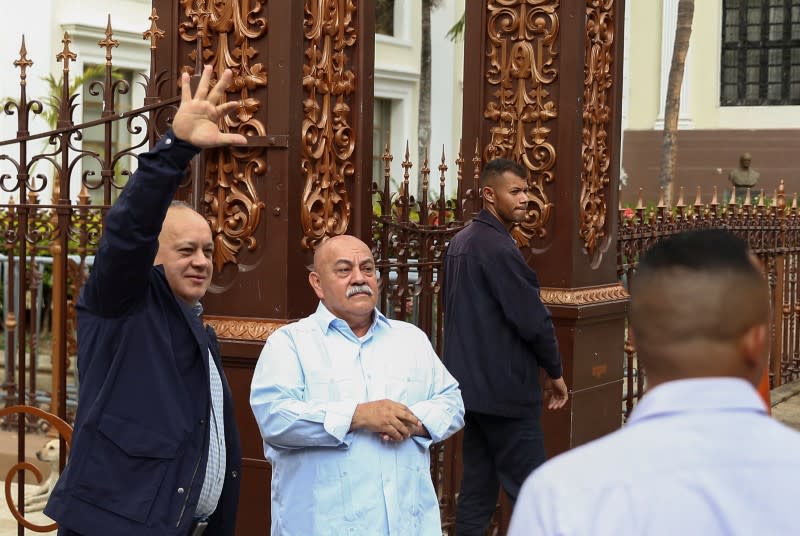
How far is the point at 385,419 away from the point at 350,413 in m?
0.11

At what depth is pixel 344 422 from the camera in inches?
155

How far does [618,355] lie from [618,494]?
647 cm

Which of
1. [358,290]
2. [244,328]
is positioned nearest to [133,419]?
[358,290]

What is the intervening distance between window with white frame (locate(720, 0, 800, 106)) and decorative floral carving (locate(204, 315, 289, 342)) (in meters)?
26.1

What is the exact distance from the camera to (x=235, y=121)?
516 centimetres

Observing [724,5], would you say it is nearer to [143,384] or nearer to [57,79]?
[57,79]

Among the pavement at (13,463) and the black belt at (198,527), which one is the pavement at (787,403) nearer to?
the pavement at (13,463)

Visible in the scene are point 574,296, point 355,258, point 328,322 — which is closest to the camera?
point 328,322

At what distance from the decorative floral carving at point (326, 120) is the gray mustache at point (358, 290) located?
102cm

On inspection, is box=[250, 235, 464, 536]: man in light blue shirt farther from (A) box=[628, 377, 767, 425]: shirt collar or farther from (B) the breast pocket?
(A) box=[628, 377, 767, 425]: shirt collar

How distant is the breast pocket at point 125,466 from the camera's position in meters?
3.55

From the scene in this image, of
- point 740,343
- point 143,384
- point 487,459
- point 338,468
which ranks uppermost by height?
point 740,343

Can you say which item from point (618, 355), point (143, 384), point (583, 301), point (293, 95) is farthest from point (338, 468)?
point (618, 355)

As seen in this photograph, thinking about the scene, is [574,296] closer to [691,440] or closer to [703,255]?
[703,255]
